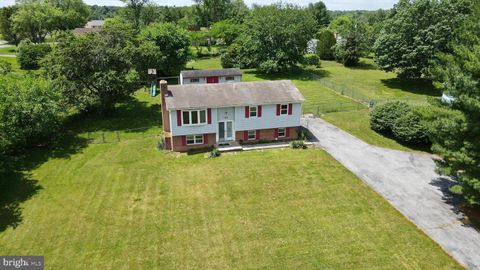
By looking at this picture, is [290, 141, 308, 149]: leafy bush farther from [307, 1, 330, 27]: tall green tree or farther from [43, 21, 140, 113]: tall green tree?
[307, 1, 330, 27]: tall green tree

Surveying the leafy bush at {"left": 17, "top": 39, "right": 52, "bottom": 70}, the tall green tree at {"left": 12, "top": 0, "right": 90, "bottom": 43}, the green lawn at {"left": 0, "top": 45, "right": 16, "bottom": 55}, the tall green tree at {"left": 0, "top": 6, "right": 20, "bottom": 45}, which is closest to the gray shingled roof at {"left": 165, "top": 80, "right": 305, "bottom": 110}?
the leafy bush at {"left": 17, "top": 39, "right": 52, "bottom": 70}

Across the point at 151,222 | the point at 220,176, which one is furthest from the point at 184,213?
the point at 220,176

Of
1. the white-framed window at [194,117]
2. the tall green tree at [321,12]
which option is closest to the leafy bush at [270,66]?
the white-framed window at [194,117]

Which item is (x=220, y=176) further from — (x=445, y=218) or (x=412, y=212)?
(x=445, y=218)

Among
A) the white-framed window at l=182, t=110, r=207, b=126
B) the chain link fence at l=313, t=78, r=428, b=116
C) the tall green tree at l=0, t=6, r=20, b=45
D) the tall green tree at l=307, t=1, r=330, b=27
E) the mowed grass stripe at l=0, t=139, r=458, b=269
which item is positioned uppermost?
the tall green tree at l=307, t=1, r=330, b=27

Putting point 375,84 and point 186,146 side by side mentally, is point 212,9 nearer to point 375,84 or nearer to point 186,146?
point 375,84

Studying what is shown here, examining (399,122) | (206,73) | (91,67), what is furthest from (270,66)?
(91,67)
